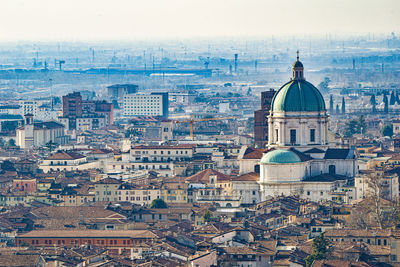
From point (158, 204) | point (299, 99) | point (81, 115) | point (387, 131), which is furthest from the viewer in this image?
point (81, 115)

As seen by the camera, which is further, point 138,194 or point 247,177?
point 138,194

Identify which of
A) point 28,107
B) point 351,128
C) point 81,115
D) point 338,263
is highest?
point 28,107

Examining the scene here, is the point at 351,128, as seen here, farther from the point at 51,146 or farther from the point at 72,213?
the point at 72,213

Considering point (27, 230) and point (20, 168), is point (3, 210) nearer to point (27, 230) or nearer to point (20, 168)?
point (27, 230)

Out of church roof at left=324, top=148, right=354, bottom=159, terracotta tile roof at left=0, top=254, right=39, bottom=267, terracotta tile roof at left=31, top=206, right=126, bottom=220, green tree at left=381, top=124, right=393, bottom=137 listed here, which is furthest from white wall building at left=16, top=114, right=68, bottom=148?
terracotta tile roof at left=0, top=254, right=39, bottom=267

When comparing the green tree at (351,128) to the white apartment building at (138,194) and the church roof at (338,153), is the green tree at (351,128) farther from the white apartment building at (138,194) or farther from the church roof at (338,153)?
the white apartment building at (138,194)

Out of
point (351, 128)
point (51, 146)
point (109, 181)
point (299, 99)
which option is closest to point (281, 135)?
point (299, 99)

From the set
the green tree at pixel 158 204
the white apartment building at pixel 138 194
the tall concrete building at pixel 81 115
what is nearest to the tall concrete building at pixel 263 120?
the white apartment building at pixel 138 194

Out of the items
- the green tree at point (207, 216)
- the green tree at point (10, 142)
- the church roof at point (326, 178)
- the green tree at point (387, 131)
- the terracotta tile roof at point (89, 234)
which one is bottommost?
the terracotta tile roof at point (89, 234)
